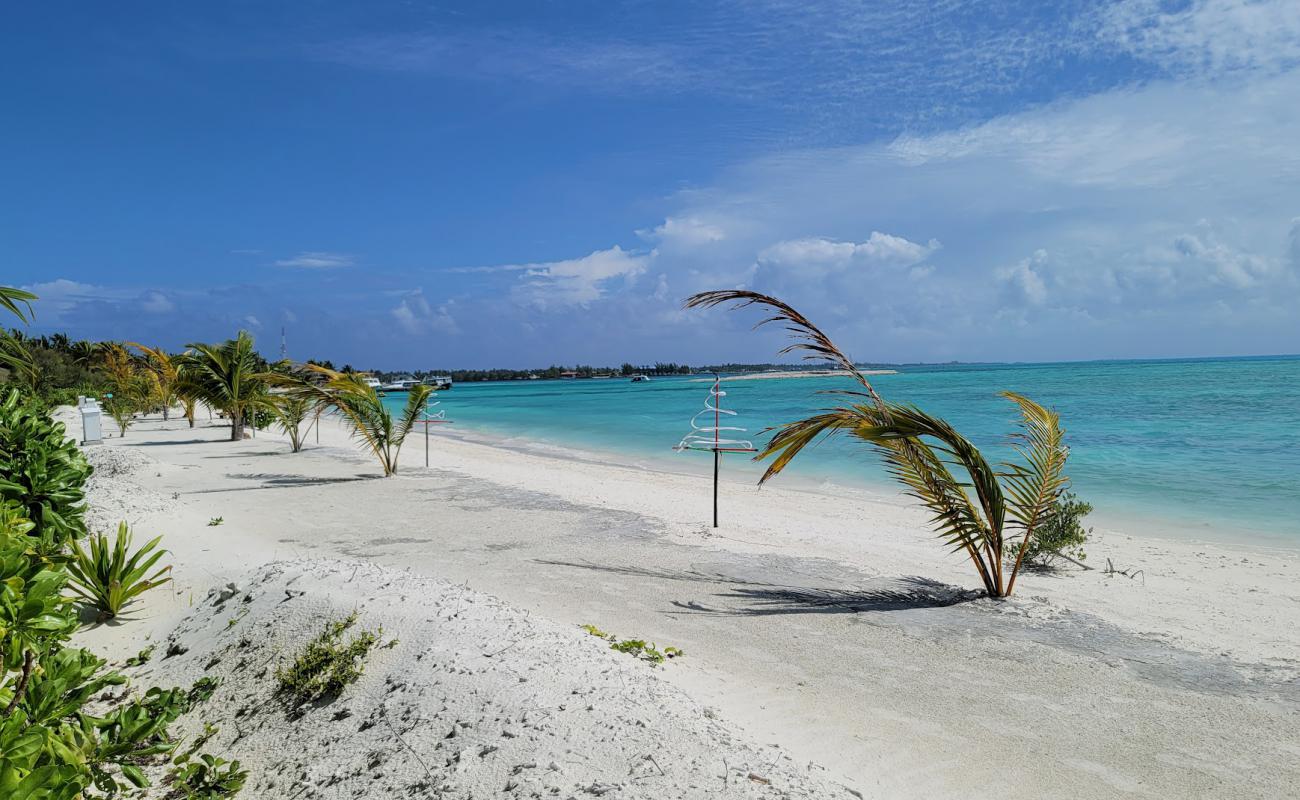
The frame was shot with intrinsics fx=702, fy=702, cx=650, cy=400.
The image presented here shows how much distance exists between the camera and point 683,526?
8.49m

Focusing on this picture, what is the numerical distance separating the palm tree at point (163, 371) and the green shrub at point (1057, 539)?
2309 cm

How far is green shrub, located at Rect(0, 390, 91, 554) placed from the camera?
3.33 metres

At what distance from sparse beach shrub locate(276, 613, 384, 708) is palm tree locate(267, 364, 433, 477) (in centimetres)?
884

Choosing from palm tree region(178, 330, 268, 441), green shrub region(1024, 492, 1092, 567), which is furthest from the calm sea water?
palm tree region(178, 330, 268, 441)

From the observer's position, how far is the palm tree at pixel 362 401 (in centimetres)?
1217

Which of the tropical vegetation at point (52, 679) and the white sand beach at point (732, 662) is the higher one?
the tropical vegetation at point (52, 679)

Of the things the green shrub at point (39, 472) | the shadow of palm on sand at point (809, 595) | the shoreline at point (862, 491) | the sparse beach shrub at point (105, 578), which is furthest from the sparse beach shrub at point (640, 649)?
the shoreline at point (862, 491)

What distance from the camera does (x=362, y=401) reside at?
1224cm

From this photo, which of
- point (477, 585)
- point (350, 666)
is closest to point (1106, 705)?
point (350, 666)

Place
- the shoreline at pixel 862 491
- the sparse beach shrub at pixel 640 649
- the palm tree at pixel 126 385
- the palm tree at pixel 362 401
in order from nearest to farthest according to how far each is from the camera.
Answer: the sparse beach shrub at pixel 640 649
the shoreline at pixel 862 491
the palm tree at pixel 362 401
the palm tree at pixel 126 385

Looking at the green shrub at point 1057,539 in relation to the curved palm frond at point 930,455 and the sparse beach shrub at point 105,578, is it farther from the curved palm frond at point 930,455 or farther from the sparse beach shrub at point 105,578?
the sparse beach shrub at point 105,578

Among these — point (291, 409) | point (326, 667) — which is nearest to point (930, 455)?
point (326, 667)

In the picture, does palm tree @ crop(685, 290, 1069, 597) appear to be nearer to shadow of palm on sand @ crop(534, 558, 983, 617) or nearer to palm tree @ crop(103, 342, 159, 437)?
shadow of palm on sand @ crop(534, 558, 983, 617)

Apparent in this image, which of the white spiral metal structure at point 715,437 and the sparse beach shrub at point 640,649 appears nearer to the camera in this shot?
the sparse beach shrub at point 640,649
